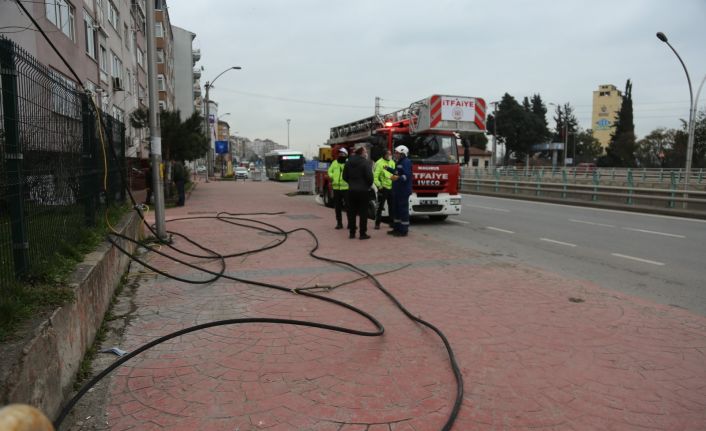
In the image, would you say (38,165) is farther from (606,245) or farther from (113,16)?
(113,16)

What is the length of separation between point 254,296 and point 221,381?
7.31 ft

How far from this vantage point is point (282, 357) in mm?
3973

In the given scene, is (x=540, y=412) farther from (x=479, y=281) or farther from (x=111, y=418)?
(x=479, y=281)

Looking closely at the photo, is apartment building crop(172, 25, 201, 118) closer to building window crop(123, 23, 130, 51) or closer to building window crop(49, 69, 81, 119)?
building window crop(123, 23, 130, 51)

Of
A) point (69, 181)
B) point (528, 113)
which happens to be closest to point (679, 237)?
point (69, 181)

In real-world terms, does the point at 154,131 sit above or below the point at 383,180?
above

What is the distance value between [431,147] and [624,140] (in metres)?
74.9

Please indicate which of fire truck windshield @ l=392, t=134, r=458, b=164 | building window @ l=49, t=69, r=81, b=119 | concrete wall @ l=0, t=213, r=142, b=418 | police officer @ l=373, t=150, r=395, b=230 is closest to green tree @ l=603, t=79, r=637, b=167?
fire truck windshield @ l=392, t=134, r=458, b=164

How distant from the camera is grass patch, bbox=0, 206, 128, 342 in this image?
2.94m

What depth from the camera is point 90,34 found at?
67.1ft

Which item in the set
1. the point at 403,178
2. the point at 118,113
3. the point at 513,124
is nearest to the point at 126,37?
the point at 118,113

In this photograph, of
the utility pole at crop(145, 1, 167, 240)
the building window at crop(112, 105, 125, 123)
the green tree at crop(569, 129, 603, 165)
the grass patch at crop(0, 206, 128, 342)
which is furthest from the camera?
the green tree at crop(569, 129, 603, 165)

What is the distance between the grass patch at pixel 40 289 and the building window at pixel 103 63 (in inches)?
815

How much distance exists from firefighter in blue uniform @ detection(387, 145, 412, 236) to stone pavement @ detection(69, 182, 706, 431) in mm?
3863
